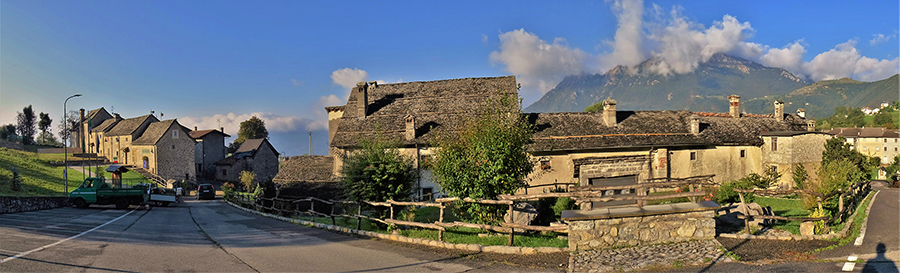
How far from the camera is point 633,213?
387 inches

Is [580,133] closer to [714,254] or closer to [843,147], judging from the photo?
[714,254]

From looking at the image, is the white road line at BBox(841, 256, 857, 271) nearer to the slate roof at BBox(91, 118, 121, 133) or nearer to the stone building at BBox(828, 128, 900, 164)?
the slate roof at BBox(91, 118, 121, 133)

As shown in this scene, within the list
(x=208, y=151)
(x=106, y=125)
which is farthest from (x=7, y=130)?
(x=208, y=151)

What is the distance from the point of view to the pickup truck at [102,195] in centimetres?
2547

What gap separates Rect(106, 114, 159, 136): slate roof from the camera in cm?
6206

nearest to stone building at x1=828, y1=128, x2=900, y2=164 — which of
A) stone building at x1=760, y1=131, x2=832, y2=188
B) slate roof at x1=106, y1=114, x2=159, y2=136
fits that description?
stone building at x1=760, y1=131, x2=832, y2=188

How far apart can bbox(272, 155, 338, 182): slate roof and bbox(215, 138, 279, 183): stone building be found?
2685 cm

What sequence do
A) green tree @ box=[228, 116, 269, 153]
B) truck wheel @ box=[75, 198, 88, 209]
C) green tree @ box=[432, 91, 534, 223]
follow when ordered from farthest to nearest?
green tree @ box=[228, 116, 269, 153] < truck wheel @ box=[75, 198, 88, 209] < green tree @ box=[432, 91, 534, 223]

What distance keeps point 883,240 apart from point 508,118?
894 centimetres

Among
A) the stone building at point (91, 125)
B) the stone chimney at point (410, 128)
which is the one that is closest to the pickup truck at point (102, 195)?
the stone chimney at point (410, 128)

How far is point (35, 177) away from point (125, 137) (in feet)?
80.0

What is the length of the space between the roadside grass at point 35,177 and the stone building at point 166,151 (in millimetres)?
7754

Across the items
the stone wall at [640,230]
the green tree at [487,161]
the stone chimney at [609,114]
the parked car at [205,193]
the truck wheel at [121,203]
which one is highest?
the stone chimney at [609,114]

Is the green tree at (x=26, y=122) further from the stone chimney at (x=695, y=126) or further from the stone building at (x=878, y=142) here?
the stone building at (x=878, y=142)
